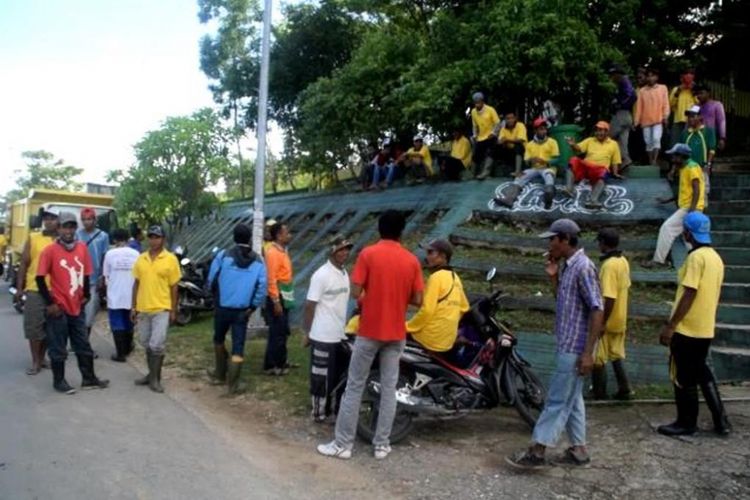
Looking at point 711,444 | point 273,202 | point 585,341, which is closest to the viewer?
point 585,341

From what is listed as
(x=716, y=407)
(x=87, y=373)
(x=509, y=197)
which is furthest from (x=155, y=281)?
(x=509, y=197)

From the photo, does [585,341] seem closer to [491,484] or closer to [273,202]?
[491,484]

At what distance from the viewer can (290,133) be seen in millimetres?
23141

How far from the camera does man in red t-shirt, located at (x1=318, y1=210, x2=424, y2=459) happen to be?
470cm

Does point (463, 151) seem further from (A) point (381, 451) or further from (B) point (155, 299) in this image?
(A) point (381, 451)

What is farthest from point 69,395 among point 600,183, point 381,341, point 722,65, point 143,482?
point 722,65

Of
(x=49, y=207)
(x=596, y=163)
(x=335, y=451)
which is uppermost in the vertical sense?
(x=596, y=163)

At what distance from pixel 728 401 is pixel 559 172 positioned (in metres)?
5.65

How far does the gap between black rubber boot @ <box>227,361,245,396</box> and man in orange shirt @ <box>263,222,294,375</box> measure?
767 mm

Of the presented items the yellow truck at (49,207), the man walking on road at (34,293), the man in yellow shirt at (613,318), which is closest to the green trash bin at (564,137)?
the man in yellow shirt at (613,318)

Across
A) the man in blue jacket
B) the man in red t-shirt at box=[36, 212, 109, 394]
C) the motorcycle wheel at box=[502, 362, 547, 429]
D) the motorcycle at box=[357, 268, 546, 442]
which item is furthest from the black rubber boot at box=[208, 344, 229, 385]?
the motorcycle wheel at box=[502, 362, 547, 429]

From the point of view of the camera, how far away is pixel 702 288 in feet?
16.7

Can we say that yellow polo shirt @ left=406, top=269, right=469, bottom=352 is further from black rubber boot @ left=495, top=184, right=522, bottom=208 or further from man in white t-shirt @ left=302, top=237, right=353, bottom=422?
black rubber boot @ left=495, top=184, right=522, bottom=208

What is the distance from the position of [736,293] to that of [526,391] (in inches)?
152
